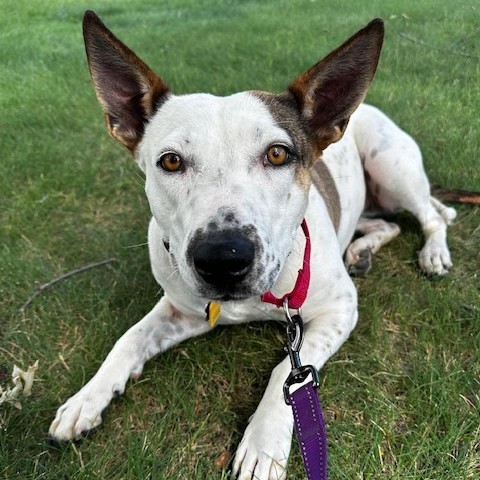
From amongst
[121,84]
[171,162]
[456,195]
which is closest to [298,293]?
[171,162]

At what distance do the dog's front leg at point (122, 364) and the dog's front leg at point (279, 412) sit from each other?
2.31ft

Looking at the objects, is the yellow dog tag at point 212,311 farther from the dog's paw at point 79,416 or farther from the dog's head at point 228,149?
the dog's paw at point 79,416

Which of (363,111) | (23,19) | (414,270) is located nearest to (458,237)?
(414,270)

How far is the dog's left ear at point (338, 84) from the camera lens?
99.4 inches

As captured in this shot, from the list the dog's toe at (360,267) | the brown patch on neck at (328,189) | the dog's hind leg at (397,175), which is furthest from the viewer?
the dog's hind leg at (397,175)

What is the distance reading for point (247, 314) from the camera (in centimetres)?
304

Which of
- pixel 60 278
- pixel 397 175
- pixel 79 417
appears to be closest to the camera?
pixel 79 417

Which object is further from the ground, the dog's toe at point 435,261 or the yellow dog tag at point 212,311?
the yellow dog tag at point 212,311

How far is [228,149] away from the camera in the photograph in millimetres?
2371

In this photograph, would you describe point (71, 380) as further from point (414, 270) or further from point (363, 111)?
point (363, 111)

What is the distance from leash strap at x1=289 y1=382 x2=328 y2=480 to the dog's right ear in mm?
1585

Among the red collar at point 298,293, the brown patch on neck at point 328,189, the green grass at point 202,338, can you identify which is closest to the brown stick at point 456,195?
the green grass at point 202,338

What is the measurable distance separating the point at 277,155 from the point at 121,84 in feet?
3.06

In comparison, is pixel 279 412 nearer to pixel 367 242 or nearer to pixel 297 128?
pixel 297 128
